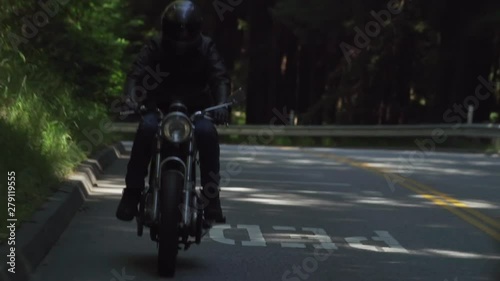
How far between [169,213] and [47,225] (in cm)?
178

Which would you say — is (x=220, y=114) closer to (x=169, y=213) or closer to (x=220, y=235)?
(x=169, y=213)

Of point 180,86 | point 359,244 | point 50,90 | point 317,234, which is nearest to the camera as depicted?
point 180,86

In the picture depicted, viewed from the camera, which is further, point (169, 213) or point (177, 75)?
point (177, 75)

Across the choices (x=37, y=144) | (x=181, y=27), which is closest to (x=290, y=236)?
(x=181, y=27)

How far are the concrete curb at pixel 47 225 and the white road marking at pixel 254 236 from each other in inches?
66.6

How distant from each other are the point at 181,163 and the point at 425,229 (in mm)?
3838

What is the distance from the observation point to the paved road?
796 cm

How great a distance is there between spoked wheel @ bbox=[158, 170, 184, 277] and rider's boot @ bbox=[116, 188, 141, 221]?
57 centimetres

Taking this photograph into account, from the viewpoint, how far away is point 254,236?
9617 mm

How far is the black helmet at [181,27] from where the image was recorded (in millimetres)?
7582

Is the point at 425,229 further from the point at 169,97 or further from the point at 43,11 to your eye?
the point at 43,11

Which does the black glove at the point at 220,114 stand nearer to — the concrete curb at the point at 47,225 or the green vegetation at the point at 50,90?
the concrete curb at the point at 47,225

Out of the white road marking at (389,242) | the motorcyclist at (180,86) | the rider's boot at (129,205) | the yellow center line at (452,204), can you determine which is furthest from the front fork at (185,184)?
the yellow center line at (452,204)

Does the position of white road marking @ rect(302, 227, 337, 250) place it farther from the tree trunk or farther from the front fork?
the tree trunk
